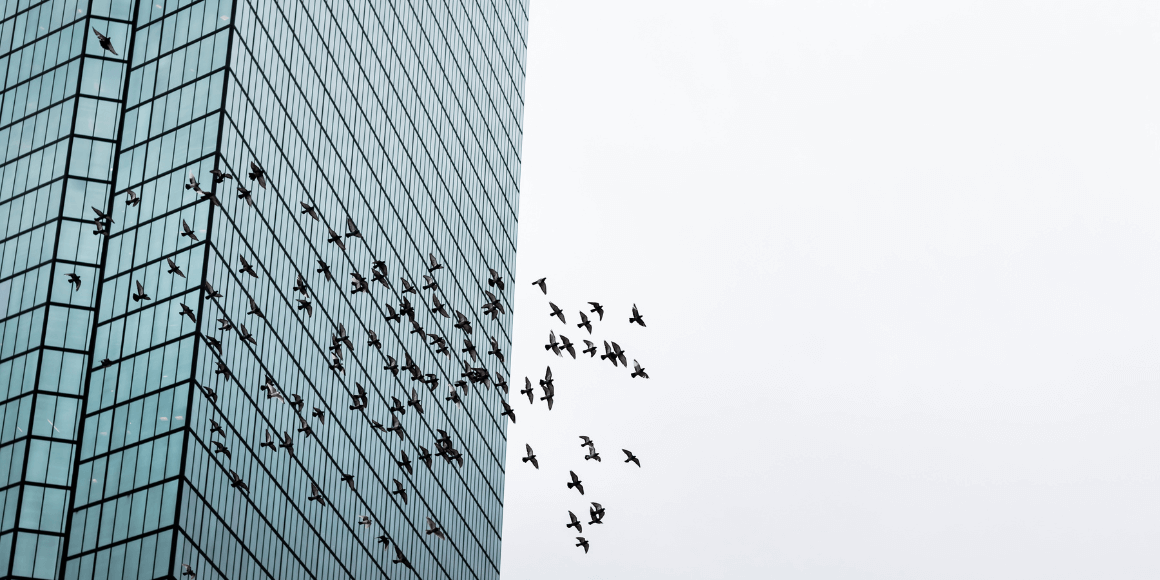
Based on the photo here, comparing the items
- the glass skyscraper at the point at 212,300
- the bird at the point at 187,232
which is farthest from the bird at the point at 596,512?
the bird at the point at 187,232

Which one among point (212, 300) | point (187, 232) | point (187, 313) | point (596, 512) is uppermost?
point (212, 300)

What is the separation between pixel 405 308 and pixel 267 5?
2792 centimetres

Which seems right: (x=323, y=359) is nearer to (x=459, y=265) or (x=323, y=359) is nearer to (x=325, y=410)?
(x=325, y=410)

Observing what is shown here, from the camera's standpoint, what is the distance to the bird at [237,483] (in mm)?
68938

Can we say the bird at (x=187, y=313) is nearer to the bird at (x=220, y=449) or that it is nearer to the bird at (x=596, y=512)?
the bird at (x=220, y=449)

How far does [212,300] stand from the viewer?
70438mm

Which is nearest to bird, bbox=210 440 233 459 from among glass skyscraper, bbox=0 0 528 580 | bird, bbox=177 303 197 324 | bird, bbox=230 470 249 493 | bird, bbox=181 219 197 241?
glass skyscraper, bbox=0 0 528 580

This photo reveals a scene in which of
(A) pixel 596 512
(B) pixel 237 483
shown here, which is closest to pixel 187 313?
(B) pixel 237 483

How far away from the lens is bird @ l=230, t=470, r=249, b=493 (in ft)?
226

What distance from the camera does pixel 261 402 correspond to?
247 feet

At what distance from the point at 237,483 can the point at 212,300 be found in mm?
7693

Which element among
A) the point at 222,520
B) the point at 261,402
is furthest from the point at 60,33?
the point at 222,520

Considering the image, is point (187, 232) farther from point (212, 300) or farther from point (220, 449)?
point (220, 449)

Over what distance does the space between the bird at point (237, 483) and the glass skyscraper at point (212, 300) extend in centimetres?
44
